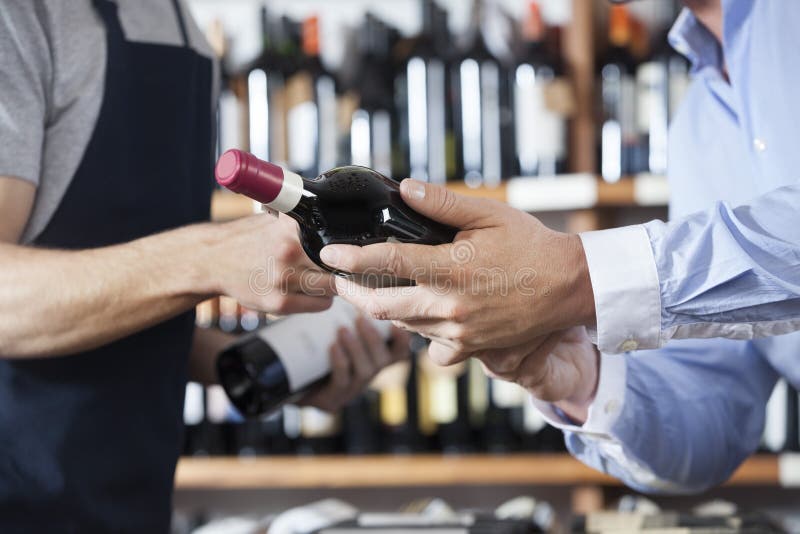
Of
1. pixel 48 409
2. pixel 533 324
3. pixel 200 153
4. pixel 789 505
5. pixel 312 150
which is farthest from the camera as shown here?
pixel 789 505

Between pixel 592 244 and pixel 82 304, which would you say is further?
pixel 82 304

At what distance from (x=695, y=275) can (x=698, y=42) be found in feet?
1.86

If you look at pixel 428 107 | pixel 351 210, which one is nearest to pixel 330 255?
pixel 351 210

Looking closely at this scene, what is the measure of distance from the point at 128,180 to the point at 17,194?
143 mm

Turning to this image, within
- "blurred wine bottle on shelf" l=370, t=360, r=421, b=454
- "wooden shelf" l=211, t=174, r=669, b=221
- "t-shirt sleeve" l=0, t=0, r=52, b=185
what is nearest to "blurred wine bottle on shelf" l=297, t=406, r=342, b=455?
"blurred wine bottle on shelf" l=370, t=360, r=421, b=454

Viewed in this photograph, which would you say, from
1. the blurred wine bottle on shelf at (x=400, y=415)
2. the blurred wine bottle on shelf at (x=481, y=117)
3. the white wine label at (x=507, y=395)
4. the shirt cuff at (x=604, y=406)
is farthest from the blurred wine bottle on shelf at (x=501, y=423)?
the shirt cuff at (x=604, y=406)

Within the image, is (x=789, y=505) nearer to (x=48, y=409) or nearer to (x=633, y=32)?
(x=633, y=32)

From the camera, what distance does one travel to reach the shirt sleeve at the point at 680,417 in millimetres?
1055

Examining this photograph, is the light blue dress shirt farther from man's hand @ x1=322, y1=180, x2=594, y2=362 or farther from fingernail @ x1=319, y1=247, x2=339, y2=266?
fingernail @ x1=319, y1=247, x2=339, y2=266

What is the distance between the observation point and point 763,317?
2.68 ft

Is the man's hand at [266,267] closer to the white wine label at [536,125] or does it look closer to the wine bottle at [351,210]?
the wine bottle at [351,210]

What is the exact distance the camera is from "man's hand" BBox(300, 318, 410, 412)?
3.72 feet

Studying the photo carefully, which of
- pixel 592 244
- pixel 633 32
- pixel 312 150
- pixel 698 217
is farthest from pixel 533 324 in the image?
pixel 633 32

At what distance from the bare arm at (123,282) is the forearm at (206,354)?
30 centimetres
